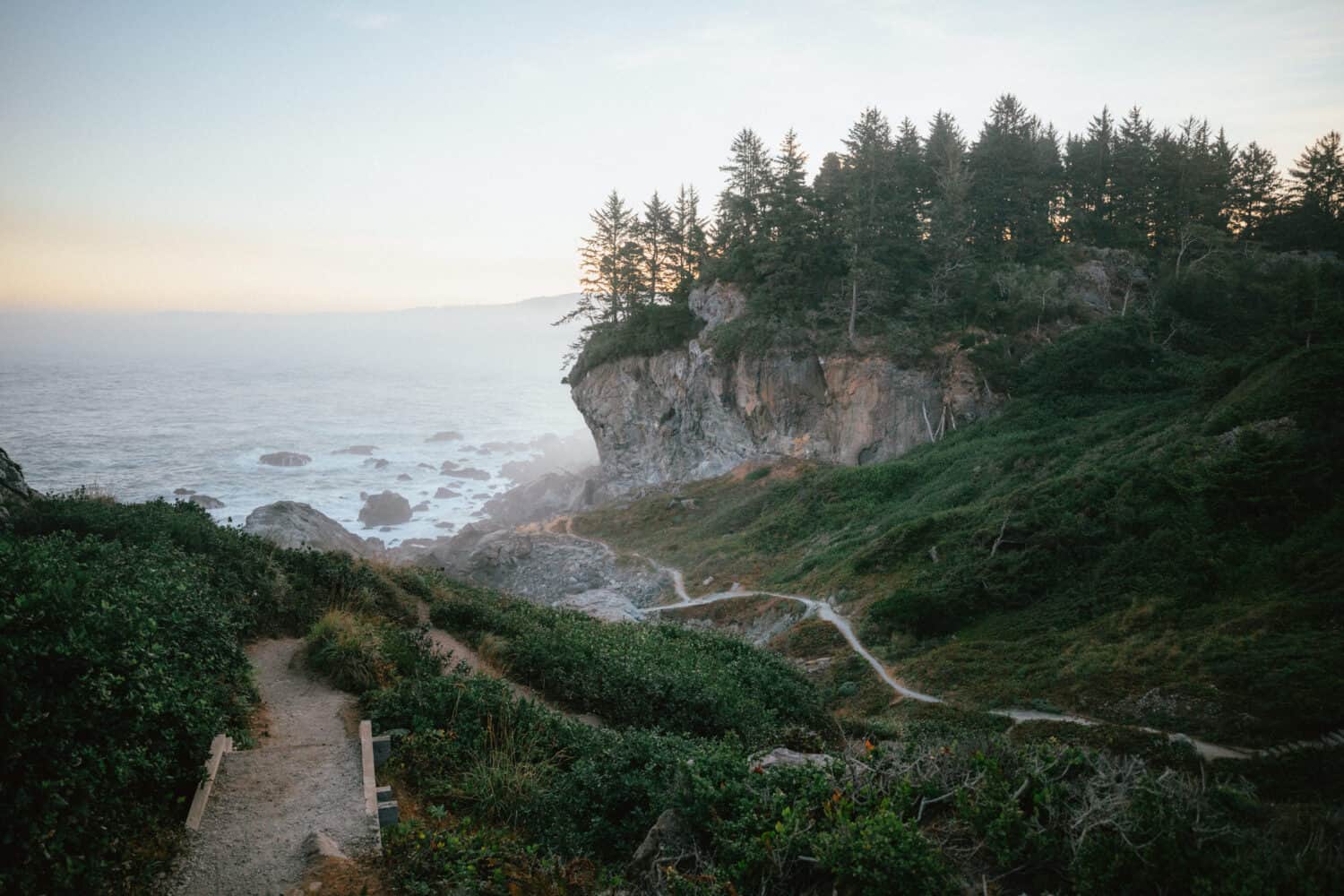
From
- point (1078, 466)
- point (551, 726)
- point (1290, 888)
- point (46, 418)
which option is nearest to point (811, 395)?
point (1078, 466)

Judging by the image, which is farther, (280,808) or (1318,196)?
(1318,196)

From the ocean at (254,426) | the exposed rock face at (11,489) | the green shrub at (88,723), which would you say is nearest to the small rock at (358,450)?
the ocean at (254,426)

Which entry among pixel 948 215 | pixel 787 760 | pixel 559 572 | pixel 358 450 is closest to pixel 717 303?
pixel 948 215

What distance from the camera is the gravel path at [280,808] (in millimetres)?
5723

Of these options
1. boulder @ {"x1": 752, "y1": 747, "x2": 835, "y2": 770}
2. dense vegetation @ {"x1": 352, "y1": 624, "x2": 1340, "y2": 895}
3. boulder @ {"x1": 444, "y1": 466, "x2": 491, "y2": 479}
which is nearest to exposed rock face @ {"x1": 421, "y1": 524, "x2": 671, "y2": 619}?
boulder @ {"x1": 752, "y1": 747, "x2": 835, "y2": 770}

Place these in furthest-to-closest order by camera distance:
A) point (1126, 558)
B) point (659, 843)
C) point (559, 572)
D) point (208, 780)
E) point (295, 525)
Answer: point (559, 572)
point (295, 525)
point (1126, 558)
point (208, 780)
point (659, 843)

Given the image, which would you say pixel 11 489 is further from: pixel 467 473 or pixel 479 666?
pixel 467 473

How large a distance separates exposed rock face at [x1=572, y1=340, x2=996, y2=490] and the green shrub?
128 ft

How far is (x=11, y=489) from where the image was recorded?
44.3ft

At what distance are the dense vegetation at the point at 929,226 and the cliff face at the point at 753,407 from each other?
1865 mm

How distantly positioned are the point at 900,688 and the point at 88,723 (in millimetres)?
16886

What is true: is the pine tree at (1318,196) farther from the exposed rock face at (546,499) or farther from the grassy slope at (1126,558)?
the exposed rock face at (546,499)

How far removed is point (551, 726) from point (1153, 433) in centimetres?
2528

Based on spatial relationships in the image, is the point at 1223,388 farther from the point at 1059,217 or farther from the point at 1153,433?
the point at 1059,217
